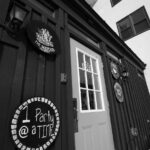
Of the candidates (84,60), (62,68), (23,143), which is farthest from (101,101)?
(23,143)

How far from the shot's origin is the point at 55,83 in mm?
1283

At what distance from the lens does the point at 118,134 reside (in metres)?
2.02

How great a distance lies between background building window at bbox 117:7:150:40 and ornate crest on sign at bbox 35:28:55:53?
17.8 ft

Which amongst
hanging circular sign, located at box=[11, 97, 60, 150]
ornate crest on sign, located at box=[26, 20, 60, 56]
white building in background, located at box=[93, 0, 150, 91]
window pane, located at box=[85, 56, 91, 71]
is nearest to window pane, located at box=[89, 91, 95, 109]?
window pane, located at box=[85, 56, 91, 71]

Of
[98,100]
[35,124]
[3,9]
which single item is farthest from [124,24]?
[35,124]

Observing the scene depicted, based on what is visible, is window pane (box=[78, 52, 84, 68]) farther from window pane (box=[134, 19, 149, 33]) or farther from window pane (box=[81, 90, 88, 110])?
window pane (box=[134, 19, 149, 33])

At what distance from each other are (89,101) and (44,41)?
3.62ft

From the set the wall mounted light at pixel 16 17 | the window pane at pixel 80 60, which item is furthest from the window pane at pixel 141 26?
the wall mounted light at pixel 16 17

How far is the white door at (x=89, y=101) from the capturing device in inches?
59.7

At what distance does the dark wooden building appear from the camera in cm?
91

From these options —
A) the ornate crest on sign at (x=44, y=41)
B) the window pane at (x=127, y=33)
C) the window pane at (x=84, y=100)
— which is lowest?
the window pane at (x=84, y=100)

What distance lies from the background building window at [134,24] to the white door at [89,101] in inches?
173

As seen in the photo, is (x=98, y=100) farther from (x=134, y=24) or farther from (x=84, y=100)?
(x=134, y=24)

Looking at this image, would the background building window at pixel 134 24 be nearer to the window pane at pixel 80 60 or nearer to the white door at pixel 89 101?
the white door at pixel 89 101
